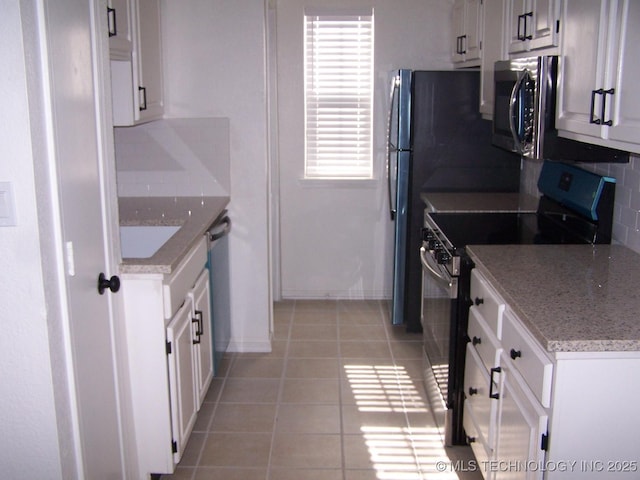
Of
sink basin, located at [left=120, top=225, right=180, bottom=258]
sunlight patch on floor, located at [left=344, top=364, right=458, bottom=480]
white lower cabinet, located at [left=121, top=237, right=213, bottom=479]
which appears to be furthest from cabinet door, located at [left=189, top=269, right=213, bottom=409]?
sunlight patch on floor, located at [left=344, top=364, right=458, bottom=480]

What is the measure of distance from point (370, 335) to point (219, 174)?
134cm

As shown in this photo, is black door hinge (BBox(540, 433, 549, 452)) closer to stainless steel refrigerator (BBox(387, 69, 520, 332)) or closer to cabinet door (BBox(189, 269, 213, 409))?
cabinet door (BBox(189, 269, 213, 409))

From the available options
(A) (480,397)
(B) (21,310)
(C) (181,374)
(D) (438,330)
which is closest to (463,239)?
(D) (438,330)

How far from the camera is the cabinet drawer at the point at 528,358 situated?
175cm

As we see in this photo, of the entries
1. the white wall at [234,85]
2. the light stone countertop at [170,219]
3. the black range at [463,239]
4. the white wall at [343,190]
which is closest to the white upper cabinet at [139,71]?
the white wall at [234,85]

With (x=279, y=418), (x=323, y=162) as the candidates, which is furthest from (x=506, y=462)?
(x=323, y=162)

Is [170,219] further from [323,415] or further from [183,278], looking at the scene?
[323,415]

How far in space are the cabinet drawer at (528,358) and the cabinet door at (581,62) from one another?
2.15ft

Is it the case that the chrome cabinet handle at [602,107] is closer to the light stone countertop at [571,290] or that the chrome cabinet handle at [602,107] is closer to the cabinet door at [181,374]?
the light stone countertop at [571,290]

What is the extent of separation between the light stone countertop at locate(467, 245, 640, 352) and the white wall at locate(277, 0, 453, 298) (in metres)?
2.09

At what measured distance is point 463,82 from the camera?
3779 mm

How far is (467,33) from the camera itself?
12.7ft

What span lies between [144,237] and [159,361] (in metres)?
0.86

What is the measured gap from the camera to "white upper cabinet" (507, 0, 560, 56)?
2.45 metres
